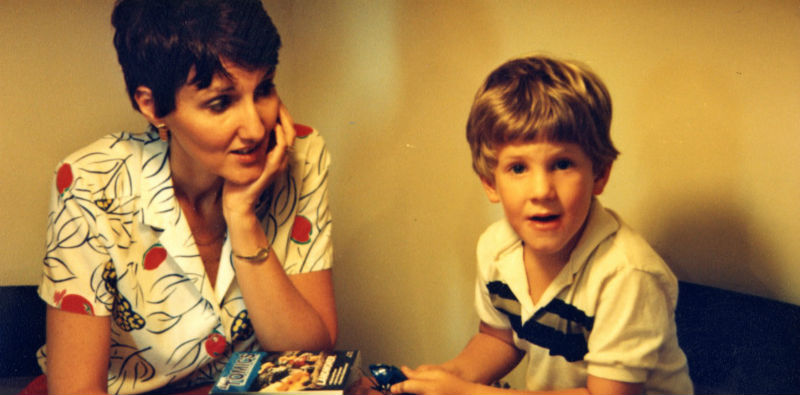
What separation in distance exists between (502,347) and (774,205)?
427 mm

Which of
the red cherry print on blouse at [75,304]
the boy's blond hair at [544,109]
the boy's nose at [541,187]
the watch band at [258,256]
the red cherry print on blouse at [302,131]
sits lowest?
the red cherry print on blouse at [75,304]

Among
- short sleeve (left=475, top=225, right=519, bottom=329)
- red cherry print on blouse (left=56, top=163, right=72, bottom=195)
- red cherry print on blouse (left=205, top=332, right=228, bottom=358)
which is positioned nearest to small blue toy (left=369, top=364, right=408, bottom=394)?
short sleeve (left=475, top=225, right=519, bottom=329)

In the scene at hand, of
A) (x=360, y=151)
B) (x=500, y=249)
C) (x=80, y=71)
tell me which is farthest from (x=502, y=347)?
(x=80, y=71)

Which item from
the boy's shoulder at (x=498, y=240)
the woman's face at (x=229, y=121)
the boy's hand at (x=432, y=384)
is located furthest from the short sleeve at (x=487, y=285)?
the woman's face at (x=229, y=121)

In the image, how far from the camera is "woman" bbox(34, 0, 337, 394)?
977 millimetres

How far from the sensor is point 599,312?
88cm

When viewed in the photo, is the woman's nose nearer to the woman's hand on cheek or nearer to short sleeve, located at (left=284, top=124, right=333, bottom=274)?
the woman's hand on cheek

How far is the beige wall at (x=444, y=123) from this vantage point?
958mm

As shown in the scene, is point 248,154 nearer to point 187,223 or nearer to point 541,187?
point 187,223

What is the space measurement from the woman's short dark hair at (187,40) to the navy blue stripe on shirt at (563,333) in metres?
0.51

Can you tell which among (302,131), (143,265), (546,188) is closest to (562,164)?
(546,188)

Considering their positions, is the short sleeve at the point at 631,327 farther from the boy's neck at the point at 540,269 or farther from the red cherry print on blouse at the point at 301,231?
the red cherry print on blouse at the point at 301,231

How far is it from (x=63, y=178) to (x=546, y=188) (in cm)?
71

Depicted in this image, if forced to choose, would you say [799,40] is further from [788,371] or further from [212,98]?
[212,98]
